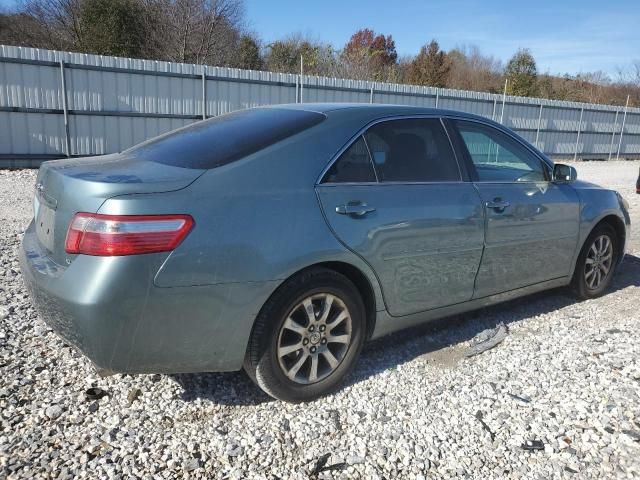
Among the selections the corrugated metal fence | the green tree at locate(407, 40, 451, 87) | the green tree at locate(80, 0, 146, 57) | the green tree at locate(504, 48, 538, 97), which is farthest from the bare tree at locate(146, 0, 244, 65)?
the green tree at locate(504, 48, 538, 97)

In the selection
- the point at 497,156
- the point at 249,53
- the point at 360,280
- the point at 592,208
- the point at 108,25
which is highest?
the point at 108,25

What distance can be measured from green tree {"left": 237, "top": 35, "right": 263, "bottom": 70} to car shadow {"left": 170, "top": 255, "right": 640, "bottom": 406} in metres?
21.7

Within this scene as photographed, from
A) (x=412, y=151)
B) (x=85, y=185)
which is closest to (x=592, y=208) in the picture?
(x=412, y=151)

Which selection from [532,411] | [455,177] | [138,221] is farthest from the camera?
[455,177]

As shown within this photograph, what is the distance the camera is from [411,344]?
3746 mm

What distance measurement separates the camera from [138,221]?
2.28m

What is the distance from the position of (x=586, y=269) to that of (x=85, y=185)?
4051 mm

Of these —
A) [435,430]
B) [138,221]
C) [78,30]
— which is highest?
[78,30]

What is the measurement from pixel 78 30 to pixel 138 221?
A: 23.2 metres

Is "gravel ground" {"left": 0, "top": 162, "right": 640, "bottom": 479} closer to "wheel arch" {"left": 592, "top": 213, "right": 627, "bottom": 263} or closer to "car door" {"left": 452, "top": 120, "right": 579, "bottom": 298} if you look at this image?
"car door" {"left": 452, "top": 120, "right": 579, "bottom": 298}

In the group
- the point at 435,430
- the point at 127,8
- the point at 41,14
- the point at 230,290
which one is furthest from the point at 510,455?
the point at 41,14

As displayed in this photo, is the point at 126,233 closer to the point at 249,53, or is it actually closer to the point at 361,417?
the point at 361,417

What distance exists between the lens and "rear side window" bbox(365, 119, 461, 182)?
317cm

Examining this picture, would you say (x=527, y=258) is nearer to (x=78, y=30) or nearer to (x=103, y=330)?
(x=103, y=330)
